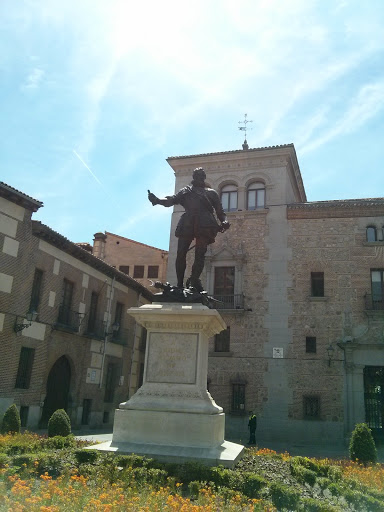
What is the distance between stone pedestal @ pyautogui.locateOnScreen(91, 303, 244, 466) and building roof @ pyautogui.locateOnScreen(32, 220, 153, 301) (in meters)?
13.0

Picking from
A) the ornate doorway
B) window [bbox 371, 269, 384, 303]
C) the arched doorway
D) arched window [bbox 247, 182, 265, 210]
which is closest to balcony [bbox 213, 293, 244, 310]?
arched window [bbox 247, 182, 265, 210]

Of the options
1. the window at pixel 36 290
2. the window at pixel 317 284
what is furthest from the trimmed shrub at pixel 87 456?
the window at pixel 317 284

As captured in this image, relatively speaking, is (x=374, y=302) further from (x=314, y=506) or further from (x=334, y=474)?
(x=314, y=506)

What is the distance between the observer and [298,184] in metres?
30.8

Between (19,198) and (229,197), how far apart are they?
12611 millimetres

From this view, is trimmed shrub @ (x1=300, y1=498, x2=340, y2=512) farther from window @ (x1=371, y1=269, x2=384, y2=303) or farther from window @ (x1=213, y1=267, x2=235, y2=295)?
window @ (x1=213, y1=267, x2=235, y2=295)

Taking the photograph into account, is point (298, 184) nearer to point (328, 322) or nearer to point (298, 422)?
point (328, 322)

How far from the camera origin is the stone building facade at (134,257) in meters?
34.2

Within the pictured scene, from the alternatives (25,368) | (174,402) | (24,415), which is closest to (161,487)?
(174,402)

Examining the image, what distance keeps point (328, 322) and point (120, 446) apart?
61.4 feet

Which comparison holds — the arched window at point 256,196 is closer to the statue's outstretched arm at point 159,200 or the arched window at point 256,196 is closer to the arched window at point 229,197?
the arched window at point 229,197

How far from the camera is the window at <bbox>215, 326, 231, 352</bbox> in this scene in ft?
82.7

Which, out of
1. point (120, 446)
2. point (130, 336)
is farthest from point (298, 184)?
point (120, 446)

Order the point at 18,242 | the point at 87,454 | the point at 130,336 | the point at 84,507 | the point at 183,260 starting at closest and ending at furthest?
the point at 84,507
the point at 87,454
the point at 183,260
the point at 18,242
the point at 130,336
